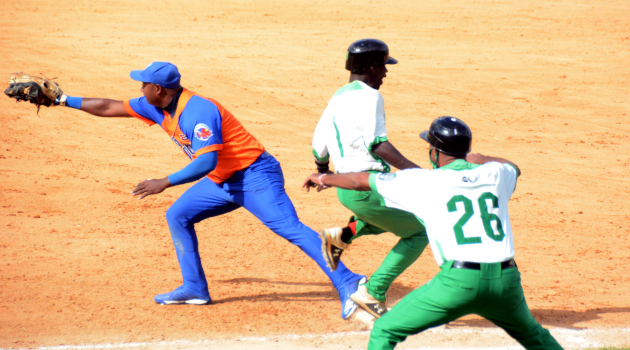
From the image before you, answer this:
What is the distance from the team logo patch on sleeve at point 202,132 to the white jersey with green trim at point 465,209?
190 cm

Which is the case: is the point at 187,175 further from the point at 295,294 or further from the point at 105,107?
the point at 295,294

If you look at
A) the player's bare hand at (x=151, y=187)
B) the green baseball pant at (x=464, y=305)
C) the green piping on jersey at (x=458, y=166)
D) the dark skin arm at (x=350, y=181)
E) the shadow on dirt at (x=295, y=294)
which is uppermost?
the green piping on jersey at (x=458, y=166)

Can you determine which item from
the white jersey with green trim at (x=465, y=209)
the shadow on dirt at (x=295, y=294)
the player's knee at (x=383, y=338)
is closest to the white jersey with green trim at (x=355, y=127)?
the white jersey with green trim at (x=465, y=209)

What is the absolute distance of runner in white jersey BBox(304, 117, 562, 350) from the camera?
3.23 m

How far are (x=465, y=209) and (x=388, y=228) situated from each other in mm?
1326

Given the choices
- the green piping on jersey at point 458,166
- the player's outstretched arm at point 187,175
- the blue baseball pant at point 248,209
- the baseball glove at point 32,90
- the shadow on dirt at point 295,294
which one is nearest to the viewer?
the green piping on jersey at point 458,166

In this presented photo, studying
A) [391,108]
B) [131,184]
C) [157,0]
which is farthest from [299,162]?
A: [157,0]

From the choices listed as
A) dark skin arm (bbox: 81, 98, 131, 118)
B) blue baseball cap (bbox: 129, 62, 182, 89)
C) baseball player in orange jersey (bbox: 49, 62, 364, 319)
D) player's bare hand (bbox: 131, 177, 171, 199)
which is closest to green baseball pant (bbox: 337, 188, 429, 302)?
baseball player in orange jersey (bbox: 49, 62, 364, 319)

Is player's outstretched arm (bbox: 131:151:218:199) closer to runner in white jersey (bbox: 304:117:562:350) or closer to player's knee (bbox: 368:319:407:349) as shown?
runner in white jersey (bbox: 304:117:562:350)

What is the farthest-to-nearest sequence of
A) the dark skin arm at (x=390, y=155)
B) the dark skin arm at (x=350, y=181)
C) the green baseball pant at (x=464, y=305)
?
the dark skin arm at (x=390, y=155)
the dark skin arm at (x=350, y=181)
the green baseball pant at (x=464, y=305)

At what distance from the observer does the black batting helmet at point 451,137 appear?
349 cm

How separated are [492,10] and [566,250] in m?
14.8

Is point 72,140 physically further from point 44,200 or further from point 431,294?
point 431,294

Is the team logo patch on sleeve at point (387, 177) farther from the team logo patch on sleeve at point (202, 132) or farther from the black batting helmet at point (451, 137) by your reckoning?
the team logo patch on sleeve at point (202, 132)
